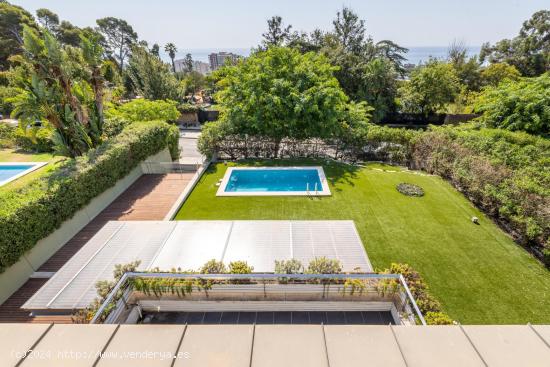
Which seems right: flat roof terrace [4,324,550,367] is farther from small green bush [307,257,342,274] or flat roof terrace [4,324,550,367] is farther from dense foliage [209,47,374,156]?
dense foliage [209,47,374,156]

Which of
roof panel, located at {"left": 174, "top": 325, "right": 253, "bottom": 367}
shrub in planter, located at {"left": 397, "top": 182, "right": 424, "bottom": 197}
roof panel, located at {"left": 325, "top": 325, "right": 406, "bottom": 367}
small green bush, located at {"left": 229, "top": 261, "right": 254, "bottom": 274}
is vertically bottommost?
shrub in planter, located at {"left": 397, "top": 182, "right": 424, "bottom": 197}

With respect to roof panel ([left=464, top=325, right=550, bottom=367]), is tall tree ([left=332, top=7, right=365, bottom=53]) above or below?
above

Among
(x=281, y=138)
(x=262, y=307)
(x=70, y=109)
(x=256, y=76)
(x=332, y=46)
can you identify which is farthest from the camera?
(x=332, y=46)

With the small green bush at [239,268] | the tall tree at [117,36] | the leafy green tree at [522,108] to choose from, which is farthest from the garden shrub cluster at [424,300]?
the tall tree at [117,36]

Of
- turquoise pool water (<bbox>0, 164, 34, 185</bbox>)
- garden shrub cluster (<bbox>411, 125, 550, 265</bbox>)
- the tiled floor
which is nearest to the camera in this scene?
the tiled floor

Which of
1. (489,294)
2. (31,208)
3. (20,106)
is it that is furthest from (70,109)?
(489,294)

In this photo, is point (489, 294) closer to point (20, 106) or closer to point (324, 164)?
point (324, 164)

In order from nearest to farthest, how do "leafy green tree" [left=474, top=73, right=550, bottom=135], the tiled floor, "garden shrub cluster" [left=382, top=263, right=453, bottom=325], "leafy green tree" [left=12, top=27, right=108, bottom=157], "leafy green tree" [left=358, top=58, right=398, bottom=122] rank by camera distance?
"garden shrub cluster" [left=382, top=263, right=453, bottom=325] → the tiled floor → "leafy green tree" [left=12, top=27, right=108, bottom=157] → "leafy green tree" [left=474, top=73, right=550, bottom=135] → "leafy green tree" [left=358, top=58, right=398, bottom=122]

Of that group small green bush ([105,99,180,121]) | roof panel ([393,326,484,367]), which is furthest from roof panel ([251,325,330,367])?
small green bush ([105,99,180,121])
